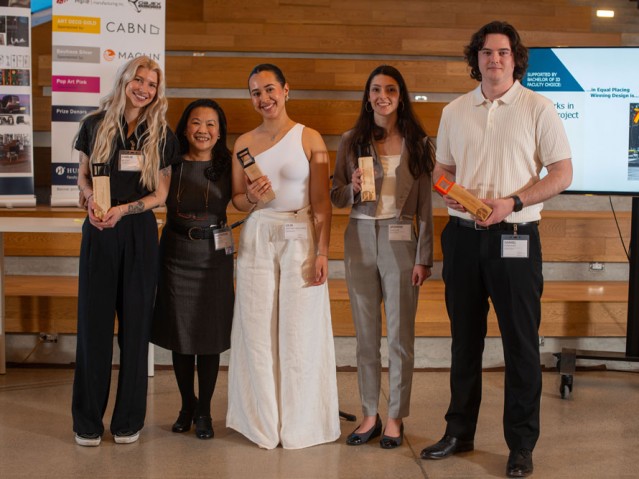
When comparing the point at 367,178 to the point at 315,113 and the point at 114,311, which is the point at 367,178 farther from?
the point at 315,113

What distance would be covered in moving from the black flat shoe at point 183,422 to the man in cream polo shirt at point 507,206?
128cm

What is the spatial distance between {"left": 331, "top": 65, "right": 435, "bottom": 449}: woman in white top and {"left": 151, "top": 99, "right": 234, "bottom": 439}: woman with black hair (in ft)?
1.75

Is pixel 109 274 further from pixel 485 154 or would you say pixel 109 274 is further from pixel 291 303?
pixel 485 154

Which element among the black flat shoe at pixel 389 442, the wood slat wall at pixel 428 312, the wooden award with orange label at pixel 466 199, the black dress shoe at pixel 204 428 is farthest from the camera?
the wood slat wall at pixel 428 312

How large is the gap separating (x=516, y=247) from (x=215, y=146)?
135 centimetres

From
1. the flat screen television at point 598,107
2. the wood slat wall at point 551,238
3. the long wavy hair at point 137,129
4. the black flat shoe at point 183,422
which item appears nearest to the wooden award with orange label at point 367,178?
the long wavy hair at point 137,129

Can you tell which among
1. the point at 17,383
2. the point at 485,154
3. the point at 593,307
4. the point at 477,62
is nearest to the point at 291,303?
the point at 485,154

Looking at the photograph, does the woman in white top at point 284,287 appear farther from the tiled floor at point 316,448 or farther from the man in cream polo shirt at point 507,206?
the man in cream polo shirt at point 507,206

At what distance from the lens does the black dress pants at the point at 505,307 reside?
3.13 meters

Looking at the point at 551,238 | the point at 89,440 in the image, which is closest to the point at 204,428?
the point at 89,440

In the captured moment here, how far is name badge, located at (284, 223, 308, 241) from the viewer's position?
345 cm

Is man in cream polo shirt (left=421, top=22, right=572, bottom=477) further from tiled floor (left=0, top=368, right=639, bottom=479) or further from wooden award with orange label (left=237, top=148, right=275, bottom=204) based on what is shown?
wooden award with orange label (left=237, top=148, right=275, bottom=204)

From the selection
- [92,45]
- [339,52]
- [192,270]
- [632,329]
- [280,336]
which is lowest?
[632,329]

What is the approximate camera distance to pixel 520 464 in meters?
3.22
